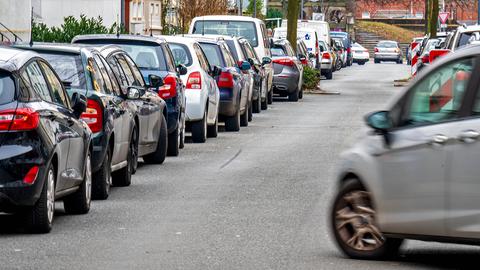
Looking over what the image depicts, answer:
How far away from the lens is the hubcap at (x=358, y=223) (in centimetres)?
1077

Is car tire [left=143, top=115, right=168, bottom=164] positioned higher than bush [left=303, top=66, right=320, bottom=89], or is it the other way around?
car tire [left=143, top=115, right=168, bottom=164]

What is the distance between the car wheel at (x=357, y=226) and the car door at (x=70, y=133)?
271 cm

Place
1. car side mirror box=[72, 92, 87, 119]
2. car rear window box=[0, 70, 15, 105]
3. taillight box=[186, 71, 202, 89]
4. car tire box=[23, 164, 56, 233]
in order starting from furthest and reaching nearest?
taillight box=[186, 71, 202, 89]
car side mirror box=[72, 92, 87, 119]
car tire box=[23, 164, 56, 233]
car rear window box=[0, 70, 15, 105]

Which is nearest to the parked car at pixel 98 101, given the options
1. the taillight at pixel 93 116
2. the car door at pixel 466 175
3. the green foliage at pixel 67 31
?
the taillight at pixel 93 116

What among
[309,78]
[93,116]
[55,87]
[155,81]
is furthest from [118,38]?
[309,78]

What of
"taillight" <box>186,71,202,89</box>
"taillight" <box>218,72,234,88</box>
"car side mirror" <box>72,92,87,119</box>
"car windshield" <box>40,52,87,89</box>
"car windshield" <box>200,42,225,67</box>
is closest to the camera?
"car side mirror" <box>72,92,87,119</box>

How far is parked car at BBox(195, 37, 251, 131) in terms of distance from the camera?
26.3 meters

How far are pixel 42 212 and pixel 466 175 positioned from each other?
3.71 m

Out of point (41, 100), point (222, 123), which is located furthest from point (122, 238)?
point (222, 123)

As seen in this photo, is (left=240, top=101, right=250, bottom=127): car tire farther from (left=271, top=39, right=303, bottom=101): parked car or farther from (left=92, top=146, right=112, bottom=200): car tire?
(left=92, top=146, right=112, bottom=200): car tire

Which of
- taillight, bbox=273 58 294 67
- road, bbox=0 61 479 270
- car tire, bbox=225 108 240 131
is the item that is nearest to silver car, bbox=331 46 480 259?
road, bbox=0 61 479 270

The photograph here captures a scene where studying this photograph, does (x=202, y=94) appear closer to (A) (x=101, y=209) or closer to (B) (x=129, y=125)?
(B) (x=129, y=125)

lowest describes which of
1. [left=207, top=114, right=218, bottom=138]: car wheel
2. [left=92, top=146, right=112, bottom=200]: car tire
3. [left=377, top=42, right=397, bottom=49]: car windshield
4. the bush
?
[left=377, top=42, right=397, bottom=49]: car windshield

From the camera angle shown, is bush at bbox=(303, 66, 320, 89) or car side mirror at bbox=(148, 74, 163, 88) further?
bush at bbox=(303, 66, 320, 89)
